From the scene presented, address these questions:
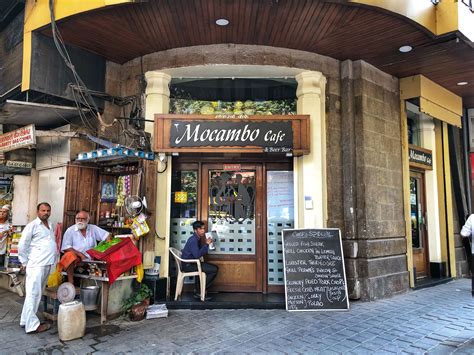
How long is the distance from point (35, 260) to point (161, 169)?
8.31 ft

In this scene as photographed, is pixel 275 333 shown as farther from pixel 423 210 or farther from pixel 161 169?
pixel 423 210

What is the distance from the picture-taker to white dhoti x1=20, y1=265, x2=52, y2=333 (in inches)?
193

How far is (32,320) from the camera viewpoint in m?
4.91

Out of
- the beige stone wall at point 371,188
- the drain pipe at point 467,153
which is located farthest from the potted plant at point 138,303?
the drain pipe at point 467,153

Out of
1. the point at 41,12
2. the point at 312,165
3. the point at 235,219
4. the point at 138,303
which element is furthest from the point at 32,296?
the point at 312,165

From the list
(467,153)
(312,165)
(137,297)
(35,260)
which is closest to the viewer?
(35,260)

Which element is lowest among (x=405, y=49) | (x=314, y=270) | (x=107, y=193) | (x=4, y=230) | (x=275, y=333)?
(x=275, y=333)

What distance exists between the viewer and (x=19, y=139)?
6.89 meters

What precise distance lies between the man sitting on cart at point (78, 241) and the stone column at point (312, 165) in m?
3.52

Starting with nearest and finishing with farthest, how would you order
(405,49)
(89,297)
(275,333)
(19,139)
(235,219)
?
(275,333) → (89,297) → (405,49) → (19,139) → (235,219)

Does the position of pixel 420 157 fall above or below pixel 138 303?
above

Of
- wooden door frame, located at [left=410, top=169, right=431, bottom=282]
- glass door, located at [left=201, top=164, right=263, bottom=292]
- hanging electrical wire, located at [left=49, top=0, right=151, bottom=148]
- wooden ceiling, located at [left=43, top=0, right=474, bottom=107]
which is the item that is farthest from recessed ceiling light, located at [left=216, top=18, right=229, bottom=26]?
wooden door frame, located at [left=410, top=169, right=431, bottom=282]

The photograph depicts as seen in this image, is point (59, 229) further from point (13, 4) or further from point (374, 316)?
point (374, 316)

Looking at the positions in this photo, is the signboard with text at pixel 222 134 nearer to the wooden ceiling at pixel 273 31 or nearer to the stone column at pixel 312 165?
the stone column at pixel 312 165
